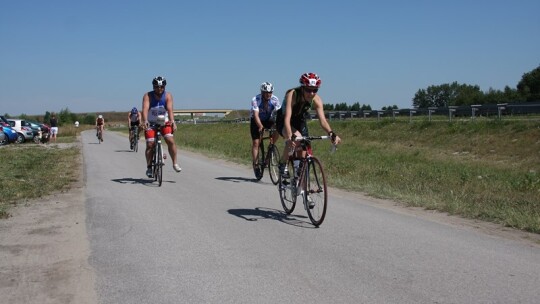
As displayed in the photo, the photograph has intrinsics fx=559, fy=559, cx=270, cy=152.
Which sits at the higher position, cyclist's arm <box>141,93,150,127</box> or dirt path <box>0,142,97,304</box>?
cyclist's arm <box>141,93,150,127</box>

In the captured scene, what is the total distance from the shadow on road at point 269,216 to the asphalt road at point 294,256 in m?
0.02

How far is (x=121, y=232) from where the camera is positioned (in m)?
6.81

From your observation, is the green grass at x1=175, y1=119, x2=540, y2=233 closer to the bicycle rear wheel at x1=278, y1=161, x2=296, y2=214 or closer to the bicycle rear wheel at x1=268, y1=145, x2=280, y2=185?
the bicycle rear wheel at x1=268, y1=145, x2=280, y2=185

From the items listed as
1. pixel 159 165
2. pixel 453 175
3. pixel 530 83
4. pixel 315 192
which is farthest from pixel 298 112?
pixel 530 83

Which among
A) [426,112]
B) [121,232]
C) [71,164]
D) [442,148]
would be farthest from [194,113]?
[121,232]

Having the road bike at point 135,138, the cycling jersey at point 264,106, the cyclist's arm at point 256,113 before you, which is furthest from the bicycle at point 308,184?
the road bike at point 135,138

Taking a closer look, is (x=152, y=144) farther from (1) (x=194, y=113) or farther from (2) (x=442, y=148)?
(1) (x=194, y=113)

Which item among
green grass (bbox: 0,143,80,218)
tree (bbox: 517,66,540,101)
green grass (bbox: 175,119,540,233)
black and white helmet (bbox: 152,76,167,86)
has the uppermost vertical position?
tree (bbox: 517,66,540,101)

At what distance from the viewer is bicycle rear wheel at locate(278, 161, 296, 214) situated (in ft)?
25.2

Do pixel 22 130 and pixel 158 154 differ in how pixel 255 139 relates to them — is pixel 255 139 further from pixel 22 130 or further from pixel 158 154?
pixel 22 130

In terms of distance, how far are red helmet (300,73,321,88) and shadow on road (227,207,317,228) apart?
5.91 feet

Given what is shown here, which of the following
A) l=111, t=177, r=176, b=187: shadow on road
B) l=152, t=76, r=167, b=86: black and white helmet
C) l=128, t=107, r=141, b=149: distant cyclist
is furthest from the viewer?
l=128, t=107, r=141, b=149: distant cyclist

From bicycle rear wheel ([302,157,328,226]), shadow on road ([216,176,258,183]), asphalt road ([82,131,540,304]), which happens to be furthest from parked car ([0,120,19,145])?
bicycle rear wheel ([302,157,328,226])

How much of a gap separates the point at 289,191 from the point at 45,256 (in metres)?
3.35
